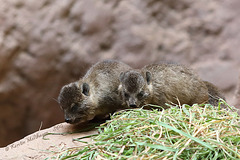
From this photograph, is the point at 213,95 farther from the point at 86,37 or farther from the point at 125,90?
the point at 86,37

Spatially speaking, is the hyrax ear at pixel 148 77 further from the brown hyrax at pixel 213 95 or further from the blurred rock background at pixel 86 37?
the blurred rock background at pixel 86 37

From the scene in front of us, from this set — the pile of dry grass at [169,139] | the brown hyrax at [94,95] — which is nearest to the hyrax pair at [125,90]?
the brown hyrax at [94,95]

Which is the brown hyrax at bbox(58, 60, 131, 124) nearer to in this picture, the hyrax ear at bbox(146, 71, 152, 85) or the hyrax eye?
the hyrax eye

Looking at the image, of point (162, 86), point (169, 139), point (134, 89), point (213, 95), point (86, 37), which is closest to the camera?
point (169, 139)

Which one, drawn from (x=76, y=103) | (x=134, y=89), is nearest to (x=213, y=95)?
(x=134, y=89)

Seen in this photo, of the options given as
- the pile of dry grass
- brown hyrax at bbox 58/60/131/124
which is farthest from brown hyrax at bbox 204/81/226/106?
the pile of dry grass

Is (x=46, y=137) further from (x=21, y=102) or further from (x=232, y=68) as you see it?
(x=232, y=68)

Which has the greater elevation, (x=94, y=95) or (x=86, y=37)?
(x=86, y=37)
